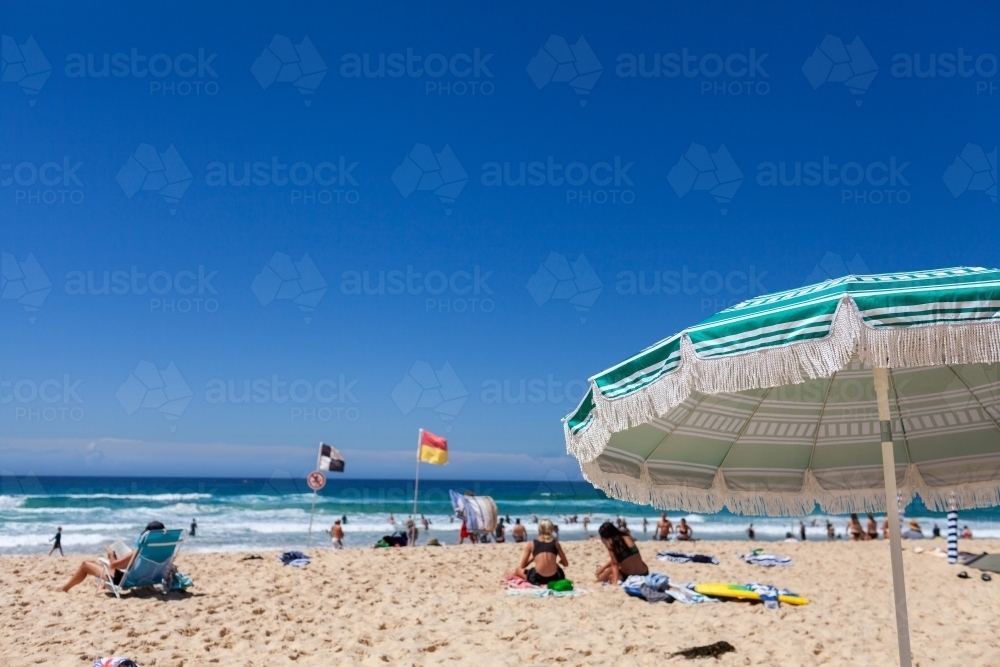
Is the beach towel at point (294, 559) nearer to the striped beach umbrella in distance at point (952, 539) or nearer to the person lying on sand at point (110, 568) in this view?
the person lying on sand at point (110, 568)

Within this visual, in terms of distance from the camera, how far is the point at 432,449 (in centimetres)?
2038

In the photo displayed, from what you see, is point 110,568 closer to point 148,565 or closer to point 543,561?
point 148,565

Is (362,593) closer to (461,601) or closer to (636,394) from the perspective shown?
(461,601)

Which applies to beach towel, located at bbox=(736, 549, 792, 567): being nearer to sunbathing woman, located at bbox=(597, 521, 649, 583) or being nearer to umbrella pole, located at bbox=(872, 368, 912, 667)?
sunbathing woman, located at bbox=(597, 521, 649, 583)

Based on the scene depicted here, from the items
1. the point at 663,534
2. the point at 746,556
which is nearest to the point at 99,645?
the point at 746,556

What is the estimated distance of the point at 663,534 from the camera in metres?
22.0

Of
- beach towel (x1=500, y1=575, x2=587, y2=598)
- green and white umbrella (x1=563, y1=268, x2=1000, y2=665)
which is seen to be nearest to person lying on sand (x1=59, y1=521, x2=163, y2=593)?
beach towel (x1=500, y1=575, x2=587, y2=598)

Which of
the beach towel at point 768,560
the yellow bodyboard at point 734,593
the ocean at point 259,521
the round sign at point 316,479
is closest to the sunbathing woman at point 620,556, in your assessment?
the yellow bodyboard at point 734,593

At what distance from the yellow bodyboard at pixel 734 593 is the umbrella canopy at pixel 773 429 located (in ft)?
15.0

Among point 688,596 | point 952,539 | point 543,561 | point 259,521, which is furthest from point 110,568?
point 259,521

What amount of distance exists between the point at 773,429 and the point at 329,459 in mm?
15238

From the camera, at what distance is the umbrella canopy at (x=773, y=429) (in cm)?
275

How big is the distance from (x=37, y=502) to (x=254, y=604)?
46440mm

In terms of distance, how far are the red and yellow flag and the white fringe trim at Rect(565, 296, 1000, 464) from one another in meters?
17.6
